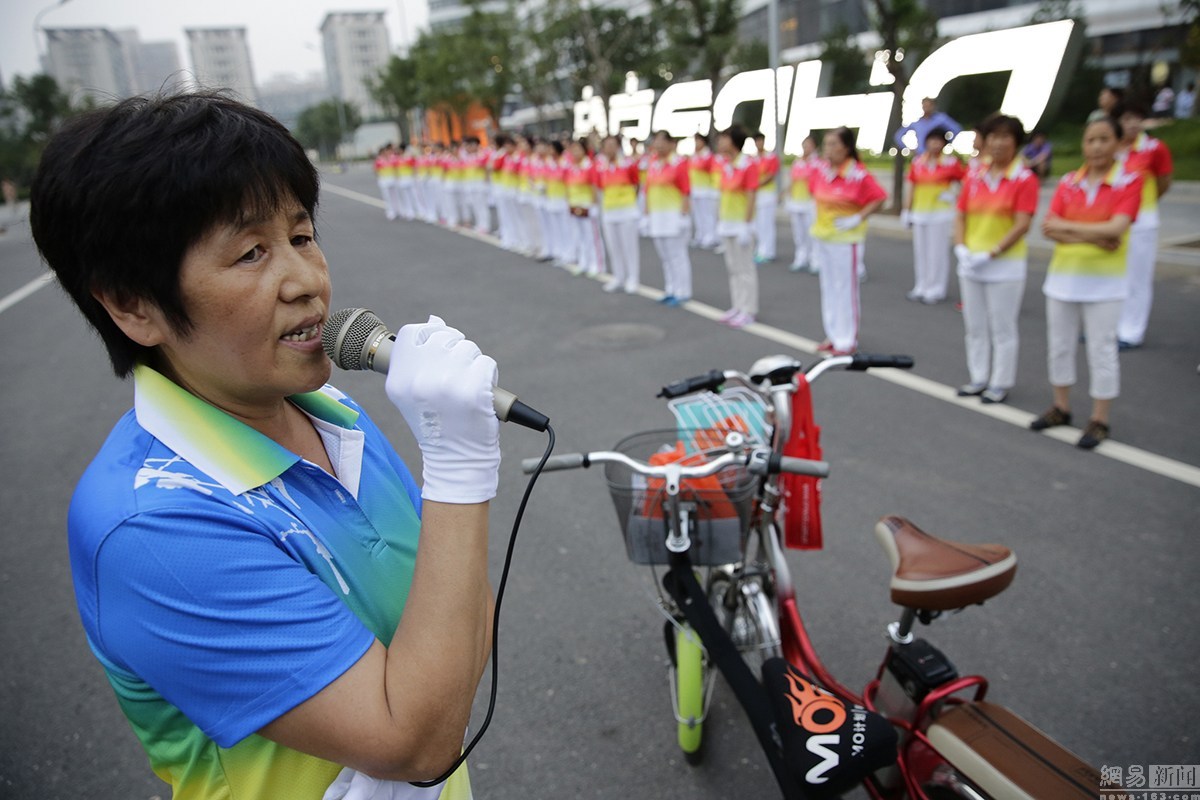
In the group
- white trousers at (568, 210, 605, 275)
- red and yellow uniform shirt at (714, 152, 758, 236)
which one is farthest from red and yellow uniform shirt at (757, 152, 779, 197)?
white trousers at (568, 210, 605, 275)

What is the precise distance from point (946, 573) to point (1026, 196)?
4.46m

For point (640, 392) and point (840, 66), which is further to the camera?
point (840, 66)

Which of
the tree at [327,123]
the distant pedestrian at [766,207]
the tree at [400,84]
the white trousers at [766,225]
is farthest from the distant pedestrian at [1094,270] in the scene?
the tree at [327,123]

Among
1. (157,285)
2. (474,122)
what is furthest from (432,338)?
(474,122)

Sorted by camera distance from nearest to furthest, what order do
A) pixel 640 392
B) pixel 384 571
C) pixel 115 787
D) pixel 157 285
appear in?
1. pixel 157 285
2. pixel 384 571
3. pixel 115 787
4. pixel 640 392

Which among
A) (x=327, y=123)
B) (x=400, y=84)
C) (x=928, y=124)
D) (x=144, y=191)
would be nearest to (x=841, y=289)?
(x=928, y=124)

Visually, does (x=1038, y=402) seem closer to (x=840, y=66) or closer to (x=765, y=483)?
(x=765, y=483)

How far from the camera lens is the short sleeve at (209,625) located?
0.95 meters

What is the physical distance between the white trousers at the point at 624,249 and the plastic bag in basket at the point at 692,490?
27.9ft

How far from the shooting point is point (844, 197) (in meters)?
6.99

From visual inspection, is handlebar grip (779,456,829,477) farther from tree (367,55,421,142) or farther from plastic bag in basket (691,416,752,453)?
tree (367,55,421,142)

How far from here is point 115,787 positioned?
2691 millimetres

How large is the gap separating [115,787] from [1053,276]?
5.84m

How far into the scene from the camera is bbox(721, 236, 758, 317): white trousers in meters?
8.51
